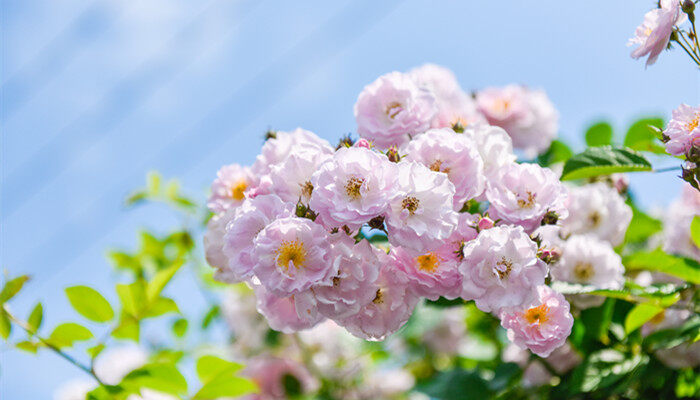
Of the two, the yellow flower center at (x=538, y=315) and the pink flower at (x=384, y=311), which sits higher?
the pink flower at (x=384, y=311)

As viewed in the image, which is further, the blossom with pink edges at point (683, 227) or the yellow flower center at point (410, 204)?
the blossom with pink edges at point (683, 227)

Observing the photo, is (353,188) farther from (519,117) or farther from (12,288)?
(519,117)

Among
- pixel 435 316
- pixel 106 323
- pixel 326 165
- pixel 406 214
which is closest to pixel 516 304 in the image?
pixel 406 214

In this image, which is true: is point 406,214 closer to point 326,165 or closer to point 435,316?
point 326,165

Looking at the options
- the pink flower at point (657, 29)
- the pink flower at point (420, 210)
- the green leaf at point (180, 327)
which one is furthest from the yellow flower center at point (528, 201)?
the green leaf at point (180, 327)

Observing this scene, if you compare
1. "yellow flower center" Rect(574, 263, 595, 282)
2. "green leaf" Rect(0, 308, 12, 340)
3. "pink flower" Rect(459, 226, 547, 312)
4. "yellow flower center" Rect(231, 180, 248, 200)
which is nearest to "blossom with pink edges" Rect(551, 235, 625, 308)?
"yellow flower center" Rect(574, 263, 595, 282)

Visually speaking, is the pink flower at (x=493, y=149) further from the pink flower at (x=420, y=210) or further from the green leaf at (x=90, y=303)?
the green leaf at (x=90, y=303)

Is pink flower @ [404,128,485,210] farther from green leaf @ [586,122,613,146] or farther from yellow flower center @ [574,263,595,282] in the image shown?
green leaf @ [586,122,613,146]
